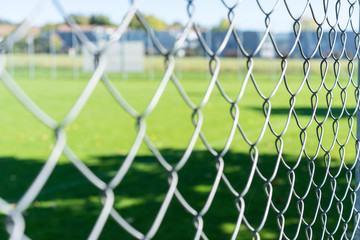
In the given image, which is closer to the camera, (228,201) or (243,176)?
(228,201)

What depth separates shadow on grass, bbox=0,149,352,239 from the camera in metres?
3.24

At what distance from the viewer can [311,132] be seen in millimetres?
7414

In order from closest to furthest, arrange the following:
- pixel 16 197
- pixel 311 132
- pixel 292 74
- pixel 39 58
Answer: pixel 16 197, pixel 311 132, pixel 292 74, pixel 39 58

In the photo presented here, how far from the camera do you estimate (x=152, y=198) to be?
398cm

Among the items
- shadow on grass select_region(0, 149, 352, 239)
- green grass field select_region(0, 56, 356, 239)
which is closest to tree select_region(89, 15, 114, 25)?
green grass field select_region(0, 56, 356, 239)

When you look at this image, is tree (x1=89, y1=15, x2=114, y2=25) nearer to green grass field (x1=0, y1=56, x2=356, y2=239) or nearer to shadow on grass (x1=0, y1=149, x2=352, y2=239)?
green grass field (x1=0, y1=56, x2=356, y2=239)

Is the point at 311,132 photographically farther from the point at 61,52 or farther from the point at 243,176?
the point at 61,52

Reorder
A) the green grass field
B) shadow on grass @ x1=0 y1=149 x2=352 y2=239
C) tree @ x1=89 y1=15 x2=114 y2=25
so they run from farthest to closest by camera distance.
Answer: tree @ x1=89 y1=15 x2=114 y2=25, the green grass field, shadow on grass @ x1=0 y1=149 x2=352 y2=239

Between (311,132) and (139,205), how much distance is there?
4253 millimetres

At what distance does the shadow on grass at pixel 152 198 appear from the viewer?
3236mm

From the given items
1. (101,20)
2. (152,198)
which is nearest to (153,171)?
(152,198)

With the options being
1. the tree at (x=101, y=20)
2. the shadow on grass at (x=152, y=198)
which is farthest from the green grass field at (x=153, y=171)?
the tree at (x=101, y=20)

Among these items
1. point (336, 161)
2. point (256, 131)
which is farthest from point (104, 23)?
point (336, 161)

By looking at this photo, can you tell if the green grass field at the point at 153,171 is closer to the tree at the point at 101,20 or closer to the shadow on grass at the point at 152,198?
the shadow on grass at the point at 152,198
